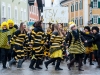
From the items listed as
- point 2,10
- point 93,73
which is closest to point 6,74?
point 93,73

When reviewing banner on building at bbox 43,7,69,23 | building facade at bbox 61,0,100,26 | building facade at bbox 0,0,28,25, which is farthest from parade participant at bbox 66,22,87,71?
building facade at bbox 61,0,100,26

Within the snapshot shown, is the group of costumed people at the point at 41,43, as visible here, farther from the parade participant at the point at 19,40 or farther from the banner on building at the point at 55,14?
the banner on building at the point at 55,14

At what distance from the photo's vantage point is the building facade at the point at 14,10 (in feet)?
122

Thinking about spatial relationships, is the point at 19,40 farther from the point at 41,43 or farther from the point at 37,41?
the point at 41,43

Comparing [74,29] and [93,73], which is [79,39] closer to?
[74,29]

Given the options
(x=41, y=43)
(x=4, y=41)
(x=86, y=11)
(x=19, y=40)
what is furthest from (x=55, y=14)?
(x=86, y=11)

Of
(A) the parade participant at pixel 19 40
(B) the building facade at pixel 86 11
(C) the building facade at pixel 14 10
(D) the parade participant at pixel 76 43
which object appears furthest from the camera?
(B) the building facade at pixel 86 11

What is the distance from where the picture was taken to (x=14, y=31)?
57.2 feet

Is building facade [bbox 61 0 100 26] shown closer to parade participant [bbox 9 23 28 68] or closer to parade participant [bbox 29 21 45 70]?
parade participant [bbox 9 23 28 68]

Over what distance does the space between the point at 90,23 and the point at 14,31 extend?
45352 mm

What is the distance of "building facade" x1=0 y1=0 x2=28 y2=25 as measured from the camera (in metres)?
37.3

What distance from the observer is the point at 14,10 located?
4297 centimetres

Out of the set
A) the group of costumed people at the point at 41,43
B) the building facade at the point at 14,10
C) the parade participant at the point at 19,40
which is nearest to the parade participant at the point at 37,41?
the group of costumed people at the point at 41,43

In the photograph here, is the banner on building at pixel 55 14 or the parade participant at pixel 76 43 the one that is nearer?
the parade participant at pixel 76 43
